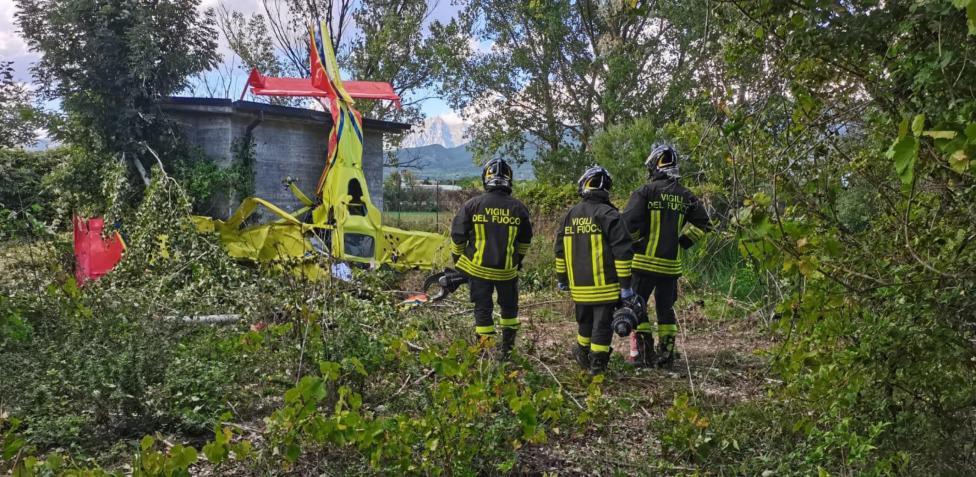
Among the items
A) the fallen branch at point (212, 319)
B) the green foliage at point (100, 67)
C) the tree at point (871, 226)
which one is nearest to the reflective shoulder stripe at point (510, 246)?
the tree at point (871, 226)

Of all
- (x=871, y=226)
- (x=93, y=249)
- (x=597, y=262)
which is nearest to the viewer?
(x=871, y=226)

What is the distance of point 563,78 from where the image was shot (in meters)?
23.6

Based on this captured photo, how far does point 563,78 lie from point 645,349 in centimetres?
1850

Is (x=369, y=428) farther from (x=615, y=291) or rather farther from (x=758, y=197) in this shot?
(x=615, y=291)

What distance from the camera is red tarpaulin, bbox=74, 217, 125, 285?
8422 mm

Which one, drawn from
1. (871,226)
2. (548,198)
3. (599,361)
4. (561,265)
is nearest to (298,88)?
(548,198)

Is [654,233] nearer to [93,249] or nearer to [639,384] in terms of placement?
[639,384]

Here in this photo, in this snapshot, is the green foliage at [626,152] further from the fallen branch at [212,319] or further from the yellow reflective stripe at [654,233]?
the fallen branch at [212,319]

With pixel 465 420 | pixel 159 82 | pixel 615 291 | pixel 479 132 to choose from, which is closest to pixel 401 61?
pixel 479 132

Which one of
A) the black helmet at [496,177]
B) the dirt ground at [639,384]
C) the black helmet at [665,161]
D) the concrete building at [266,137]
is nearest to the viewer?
Result: the dirt ground at [639,384]

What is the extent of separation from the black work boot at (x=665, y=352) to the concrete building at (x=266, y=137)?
10744 mm

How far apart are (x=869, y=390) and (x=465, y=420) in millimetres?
1920

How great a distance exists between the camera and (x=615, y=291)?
5.59 metres

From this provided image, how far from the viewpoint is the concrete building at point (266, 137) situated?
48.2 feet
